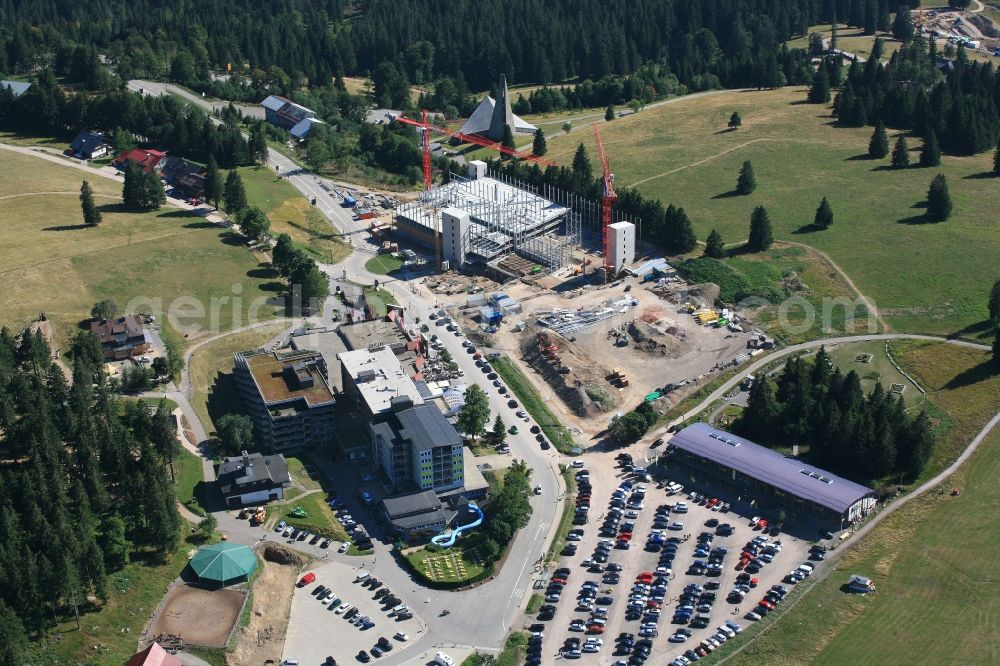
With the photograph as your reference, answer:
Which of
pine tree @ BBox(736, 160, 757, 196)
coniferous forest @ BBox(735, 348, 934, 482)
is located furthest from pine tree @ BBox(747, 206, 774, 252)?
coniferous forest @ BBox(735, 348, 934, 482)

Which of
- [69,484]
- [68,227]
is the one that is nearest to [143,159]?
[68,227]

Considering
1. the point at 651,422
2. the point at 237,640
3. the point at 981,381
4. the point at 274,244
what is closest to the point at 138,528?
the point at 237,640

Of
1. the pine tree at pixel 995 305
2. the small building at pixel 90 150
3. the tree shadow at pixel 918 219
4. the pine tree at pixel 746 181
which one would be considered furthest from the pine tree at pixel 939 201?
the small building at pixel 90 150

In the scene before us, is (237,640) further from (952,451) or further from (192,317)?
(952,451)

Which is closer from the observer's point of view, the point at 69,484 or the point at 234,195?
the point at 69,484

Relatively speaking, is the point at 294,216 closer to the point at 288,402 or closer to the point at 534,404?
the point at 288,402
